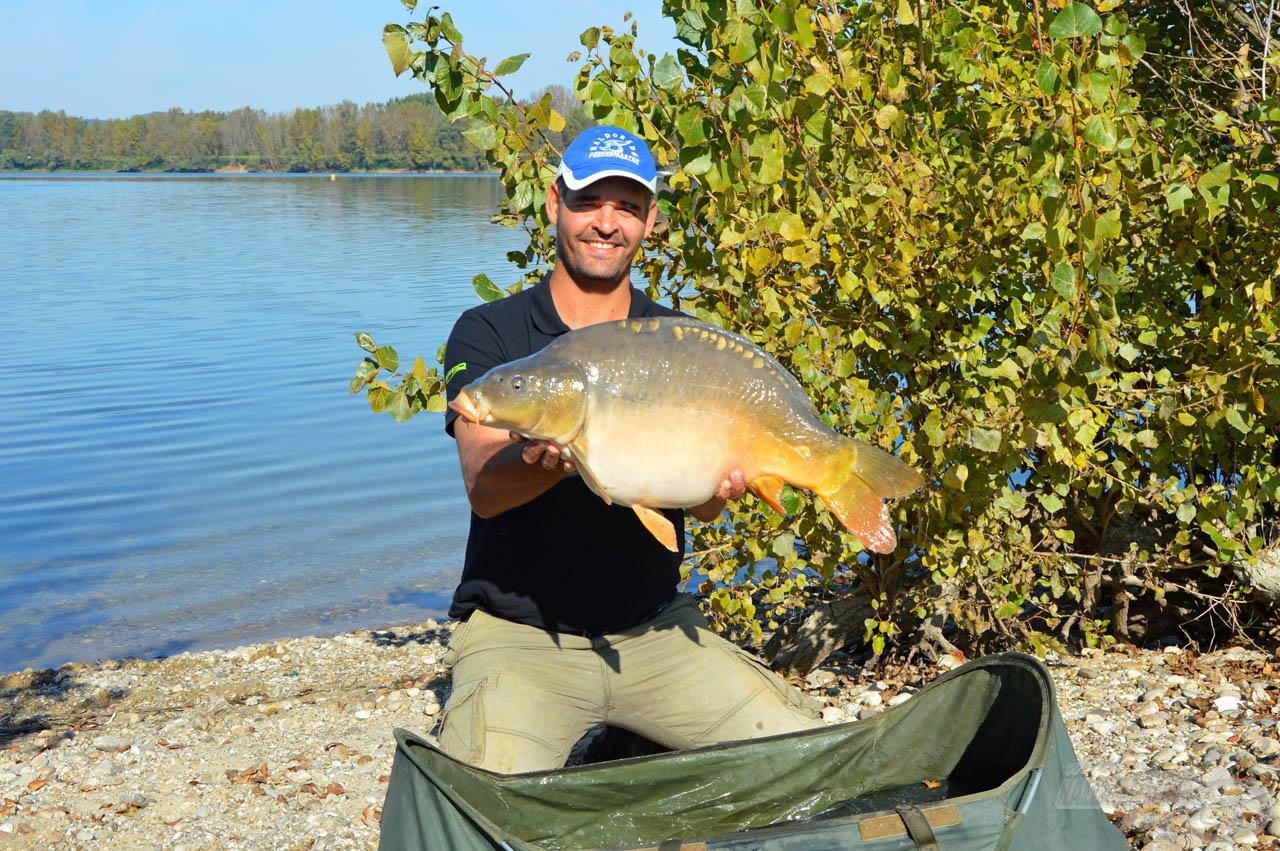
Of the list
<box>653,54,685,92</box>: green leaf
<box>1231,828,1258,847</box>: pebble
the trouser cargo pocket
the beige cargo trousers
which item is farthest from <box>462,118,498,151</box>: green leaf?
<box>1231,828,1258,847</box>: pebble

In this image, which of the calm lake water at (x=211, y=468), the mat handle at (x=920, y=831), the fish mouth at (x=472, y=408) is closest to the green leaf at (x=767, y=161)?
the fish mouth at (x=472, y=408)

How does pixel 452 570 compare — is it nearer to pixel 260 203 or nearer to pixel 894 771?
pixel 894 771

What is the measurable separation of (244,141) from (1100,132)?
155 metres

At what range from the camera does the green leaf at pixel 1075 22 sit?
12.1ft

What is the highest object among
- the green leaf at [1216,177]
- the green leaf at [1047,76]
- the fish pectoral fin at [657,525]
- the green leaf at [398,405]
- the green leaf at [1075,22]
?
the green leaf at [1075,22]

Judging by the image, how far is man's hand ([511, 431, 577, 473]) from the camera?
3.10 m

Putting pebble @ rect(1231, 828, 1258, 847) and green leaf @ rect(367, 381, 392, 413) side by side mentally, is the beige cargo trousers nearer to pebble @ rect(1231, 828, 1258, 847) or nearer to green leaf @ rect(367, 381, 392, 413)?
green leaf @ rect(367, 381, 392, 413)

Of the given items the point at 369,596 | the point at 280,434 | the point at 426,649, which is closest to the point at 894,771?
the point at 426,649

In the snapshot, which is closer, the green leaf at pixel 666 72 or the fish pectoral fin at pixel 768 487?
the fish pectoral fin at pixel 768 487

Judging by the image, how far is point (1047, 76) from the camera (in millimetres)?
3842

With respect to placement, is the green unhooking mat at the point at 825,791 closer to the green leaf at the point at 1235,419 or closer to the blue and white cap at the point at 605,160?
the green leaf at the point at 1235,419

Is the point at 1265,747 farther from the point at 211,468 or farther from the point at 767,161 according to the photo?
the point at 211,468

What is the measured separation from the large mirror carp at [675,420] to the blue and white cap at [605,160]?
0.84 m

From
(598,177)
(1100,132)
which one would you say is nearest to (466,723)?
(598,177)
